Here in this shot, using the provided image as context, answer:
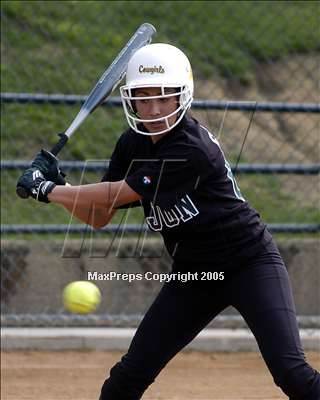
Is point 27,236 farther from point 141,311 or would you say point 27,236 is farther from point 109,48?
point 109,48

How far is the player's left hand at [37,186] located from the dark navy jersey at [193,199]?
1.11 feet

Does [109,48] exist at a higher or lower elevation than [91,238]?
higher

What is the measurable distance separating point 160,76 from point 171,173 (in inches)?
15.2

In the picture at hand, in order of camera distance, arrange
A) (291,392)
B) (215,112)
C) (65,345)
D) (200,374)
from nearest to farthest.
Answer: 1. (291,392)
2. (200,374)
3. (65,345)
4. (215,112)

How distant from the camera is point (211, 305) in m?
4.05

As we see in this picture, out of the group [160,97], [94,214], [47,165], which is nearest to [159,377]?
[94,214]

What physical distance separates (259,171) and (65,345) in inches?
70.5

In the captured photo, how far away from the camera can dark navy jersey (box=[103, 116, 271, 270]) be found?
3879 mm

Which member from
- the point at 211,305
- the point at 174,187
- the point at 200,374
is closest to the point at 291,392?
the point at 211,305

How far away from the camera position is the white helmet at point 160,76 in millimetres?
3900

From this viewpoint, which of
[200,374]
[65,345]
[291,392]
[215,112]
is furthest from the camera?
[215,112]

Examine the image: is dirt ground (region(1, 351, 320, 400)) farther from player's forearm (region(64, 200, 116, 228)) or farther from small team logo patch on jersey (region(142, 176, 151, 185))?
small team logo patch on jersey (region(142, 176, 151, 185))

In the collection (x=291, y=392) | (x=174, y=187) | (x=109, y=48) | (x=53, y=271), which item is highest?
(x=109, y=48)

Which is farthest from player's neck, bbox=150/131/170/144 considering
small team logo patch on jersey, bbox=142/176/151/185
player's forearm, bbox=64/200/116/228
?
player's forearm, bbox=64/200/116/228
